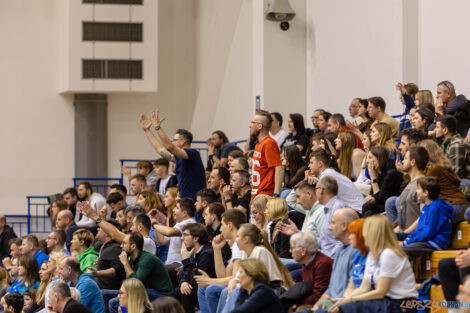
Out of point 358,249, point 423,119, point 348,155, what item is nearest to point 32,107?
point 348,155

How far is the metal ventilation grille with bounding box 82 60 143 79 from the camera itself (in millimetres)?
16250

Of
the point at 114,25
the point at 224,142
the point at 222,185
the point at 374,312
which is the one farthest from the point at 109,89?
the point at 374,312

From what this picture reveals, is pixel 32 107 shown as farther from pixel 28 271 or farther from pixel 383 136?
pixel 383 136

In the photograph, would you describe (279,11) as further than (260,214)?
Yes

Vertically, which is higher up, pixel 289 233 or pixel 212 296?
pixel 289 233

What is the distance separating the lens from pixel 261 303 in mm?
5926

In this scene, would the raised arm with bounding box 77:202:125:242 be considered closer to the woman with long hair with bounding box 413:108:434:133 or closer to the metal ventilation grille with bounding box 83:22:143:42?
the woman with long hair with bounding box 413:108:434:133

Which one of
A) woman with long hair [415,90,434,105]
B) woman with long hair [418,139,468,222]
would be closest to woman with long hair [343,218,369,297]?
woman with long hair [418,139,468,222]

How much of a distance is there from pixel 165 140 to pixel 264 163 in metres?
1.16

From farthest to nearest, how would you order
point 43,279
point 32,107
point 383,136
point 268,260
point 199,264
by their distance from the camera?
point 32,107, point 43,279, point 383,136, point 199,264, point 268,260

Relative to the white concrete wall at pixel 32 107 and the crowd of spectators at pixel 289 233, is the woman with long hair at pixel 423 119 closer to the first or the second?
the crowd of spectators at pixel 289 233

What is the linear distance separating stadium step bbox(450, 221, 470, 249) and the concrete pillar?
11338mm

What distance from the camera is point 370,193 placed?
27.2ft

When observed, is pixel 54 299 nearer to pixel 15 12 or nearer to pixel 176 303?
pixel 176 303
